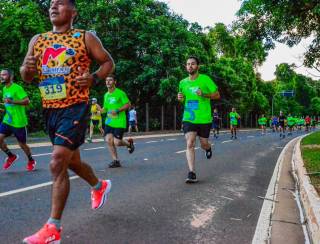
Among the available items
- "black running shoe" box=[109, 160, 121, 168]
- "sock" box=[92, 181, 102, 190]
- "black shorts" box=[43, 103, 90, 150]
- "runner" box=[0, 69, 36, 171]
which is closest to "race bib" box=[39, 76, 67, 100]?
"black shorts" box=[43, 103, 90, 150]

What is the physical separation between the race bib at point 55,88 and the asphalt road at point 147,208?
1.23 metres

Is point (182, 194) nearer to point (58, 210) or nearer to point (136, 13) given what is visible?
point (58, 210)

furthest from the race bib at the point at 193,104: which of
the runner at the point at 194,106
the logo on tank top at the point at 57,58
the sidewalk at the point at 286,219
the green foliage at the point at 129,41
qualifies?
the green foliage at the point at 129,41

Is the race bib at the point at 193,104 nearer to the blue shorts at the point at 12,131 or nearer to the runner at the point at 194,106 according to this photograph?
the runner at the point at 194,106

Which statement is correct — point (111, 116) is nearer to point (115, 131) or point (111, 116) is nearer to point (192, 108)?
point (115, 131)

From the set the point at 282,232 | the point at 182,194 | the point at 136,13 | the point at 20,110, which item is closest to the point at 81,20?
the point at 136,13

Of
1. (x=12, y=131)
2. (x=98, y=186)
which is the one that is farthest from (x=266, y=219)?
(x=12, y=131)

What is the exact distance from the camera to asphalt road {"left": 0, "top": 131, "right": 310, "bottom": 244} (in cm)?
408

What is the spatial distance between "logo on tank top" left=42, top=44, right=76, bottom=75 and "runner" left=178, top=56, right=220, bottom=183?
3637 mm

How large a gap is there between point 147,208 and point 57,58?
2.26 metres

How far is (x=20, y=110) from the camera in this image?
8289mm

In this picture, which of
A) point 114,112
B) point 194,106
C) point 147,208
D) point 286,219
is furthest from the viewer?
point 114,112

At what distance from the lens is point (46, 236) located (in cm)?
326

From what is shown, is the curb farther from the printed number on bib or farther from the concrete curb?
the printed number on bib
